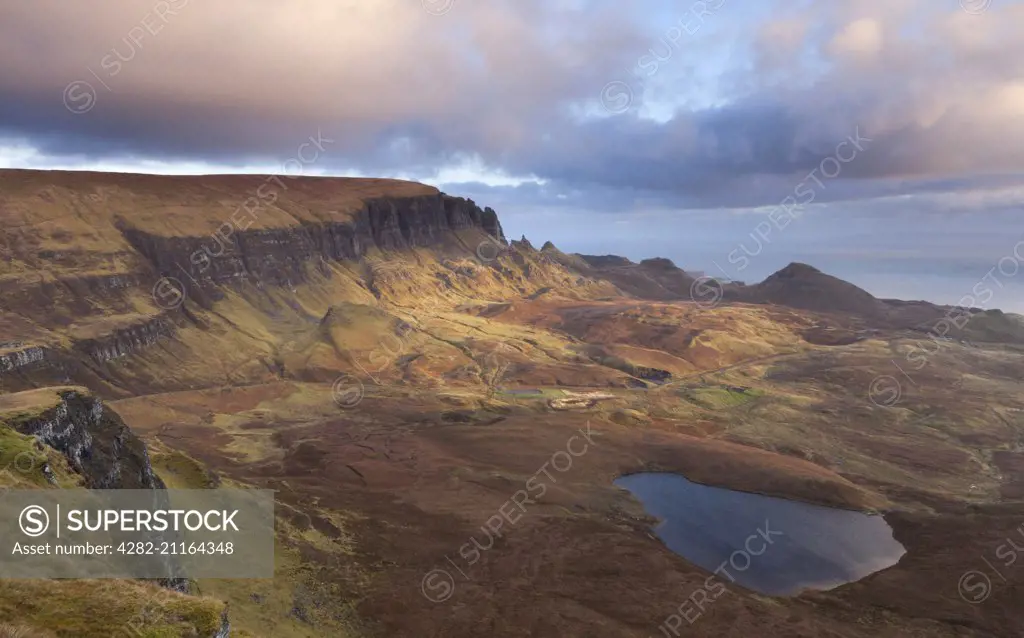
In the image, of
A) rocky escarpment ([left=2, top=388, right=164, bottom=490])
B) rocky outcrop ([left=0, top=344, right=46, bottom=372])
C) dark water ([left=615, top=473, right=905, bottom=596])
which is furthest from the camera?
rocky outcrop ([left=0, top=344, right=46, bottom=372])

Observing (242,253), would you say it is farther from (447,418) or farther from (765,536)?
(765,536)

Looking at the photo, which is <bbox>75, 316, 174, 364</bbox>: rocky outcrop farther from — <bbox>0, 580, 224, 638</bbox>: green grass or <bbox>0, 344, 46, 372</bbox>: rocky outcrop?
<bbox>0, 580, 224, 638</bbox>: green grass

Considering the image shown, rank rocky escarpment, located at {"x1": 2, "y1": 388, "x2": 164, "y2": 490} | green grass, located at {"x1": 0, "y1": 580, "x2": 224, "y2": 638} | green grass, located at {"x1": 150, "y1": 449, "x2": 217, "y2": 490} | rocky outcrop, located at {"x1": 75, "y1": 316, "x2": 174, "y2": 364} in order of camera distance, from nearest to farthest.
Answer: green grass, located at {"x1": 0, "y1": 580, "x2": 224, "y2": 638}, rocky escarpment, located at {"x1": 2, "y1": 388, "x2": 164, "y2": 490}, green grass, located at {"x1": 150, "y1": 449, "x2": 217, "y2": 490}, rocky outcrop, located at {"x1": 75, "y1": 316, "x2": 174, "y2": 364}

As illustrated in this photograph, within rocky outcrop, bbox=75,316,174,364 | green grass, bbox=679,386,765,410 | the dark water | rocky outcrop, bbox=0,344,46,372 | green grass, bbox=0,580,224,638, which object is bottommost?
the dark water

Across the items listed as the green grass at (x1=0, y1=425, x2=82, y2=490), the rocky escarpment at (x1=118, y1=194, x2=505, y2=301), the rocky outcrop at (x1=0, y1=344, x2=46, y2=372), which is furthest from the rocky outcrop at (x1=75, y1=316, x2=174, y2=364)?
the green grass at (x1=0, y1=425, x2=82, y2=490)

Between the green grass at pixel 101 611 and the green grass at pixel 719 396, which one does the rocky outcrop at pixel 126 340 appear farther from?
the green grass at pixel 719 396

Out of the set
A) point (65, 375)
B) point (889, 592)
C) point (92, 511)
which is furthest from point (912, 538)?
point (65, 375)

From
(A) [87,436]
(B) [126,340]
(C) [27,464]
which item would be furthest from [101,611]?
(B) [126,340]
